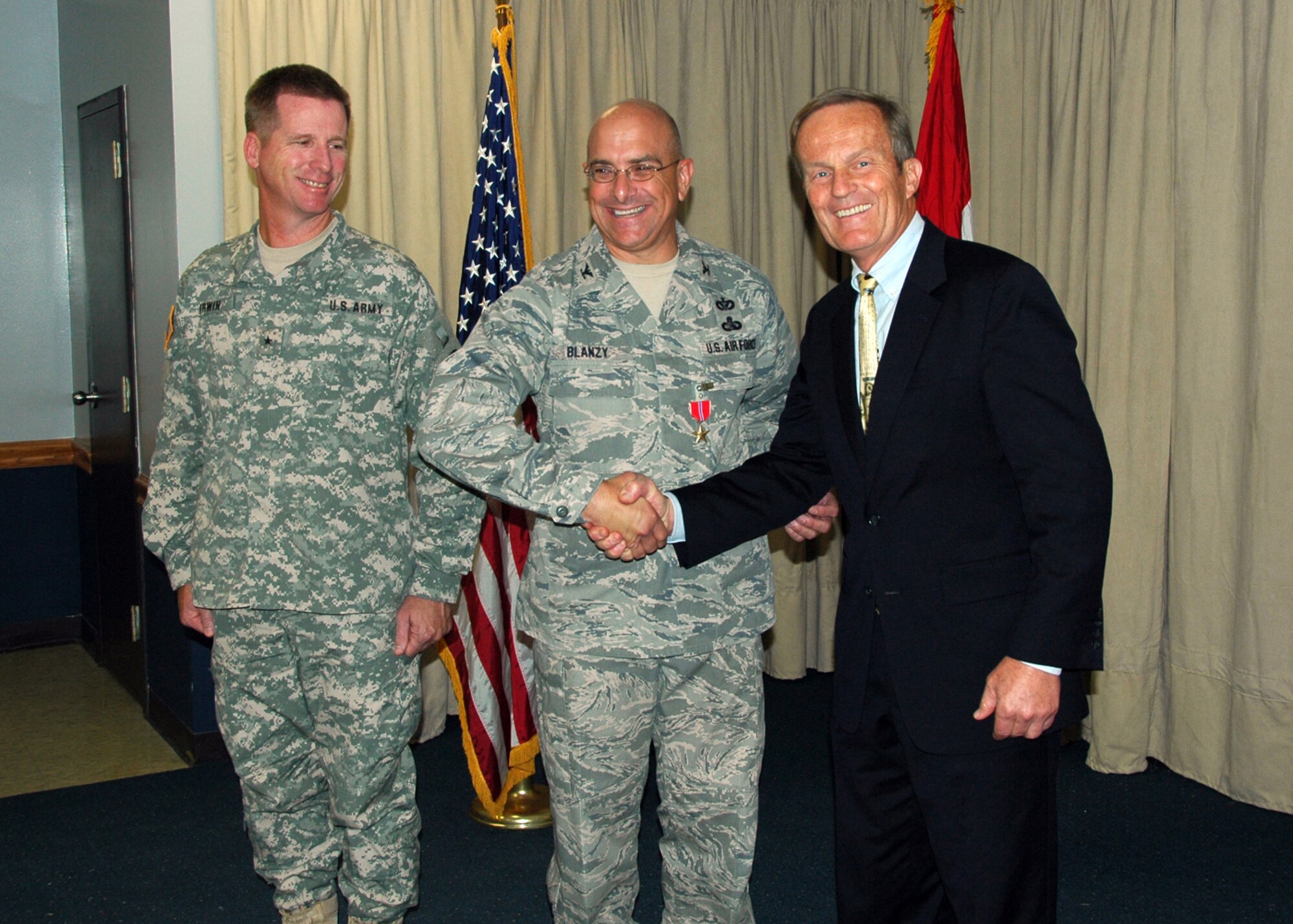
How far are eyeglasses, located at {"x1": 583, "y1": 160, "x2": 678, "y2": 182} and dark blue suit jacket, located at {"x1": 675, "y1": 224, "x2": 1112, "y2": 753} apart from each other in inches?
24.2

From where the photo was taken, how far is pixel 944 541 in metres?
1.91

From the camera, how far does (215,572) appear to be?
2518 mm

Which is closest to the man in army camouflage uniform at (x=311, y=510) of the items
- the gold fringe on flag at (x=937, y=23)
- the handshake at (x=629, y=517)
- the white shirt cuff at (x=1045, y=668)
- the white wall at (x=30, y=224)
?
the handshake at (x=629, y=517)

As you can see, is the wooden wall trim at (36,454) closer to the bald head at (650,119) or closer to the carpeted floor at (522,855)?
the carpeted floor at (522,855)

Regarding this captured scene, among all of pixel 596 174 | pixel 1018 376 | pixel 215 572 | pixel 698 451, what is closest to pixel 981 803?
pixel 1018 376

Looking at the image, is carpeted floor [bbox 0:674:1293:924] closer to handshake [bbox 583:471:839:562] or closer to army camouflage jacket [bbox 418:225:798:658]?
army camouflage jacket [bbox 418:225:798:658]

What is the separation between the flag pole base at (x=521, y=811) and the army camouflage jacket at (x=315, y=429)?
1145 mm

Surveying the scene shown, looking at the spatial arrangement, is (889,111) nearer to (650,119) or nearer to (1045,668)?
(650,119)

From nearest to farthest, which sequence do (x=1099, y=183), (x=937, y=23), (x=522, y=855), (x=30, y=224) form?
(x=522, y=855) < (x=1099, y=183) < (x=937, y=23) < (x=30, y=224)

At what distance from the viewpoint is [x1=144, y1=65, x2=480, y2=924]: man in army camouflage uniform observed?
98.2 inches

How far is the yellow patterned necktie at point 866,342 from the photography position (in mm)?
2064

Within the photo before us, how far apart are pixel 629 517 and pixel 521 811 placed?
1661 mm

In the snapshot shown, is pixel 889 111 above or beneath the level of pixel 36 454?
above

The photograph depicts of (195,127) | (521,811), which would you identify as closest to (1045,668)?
A: (521,811)
